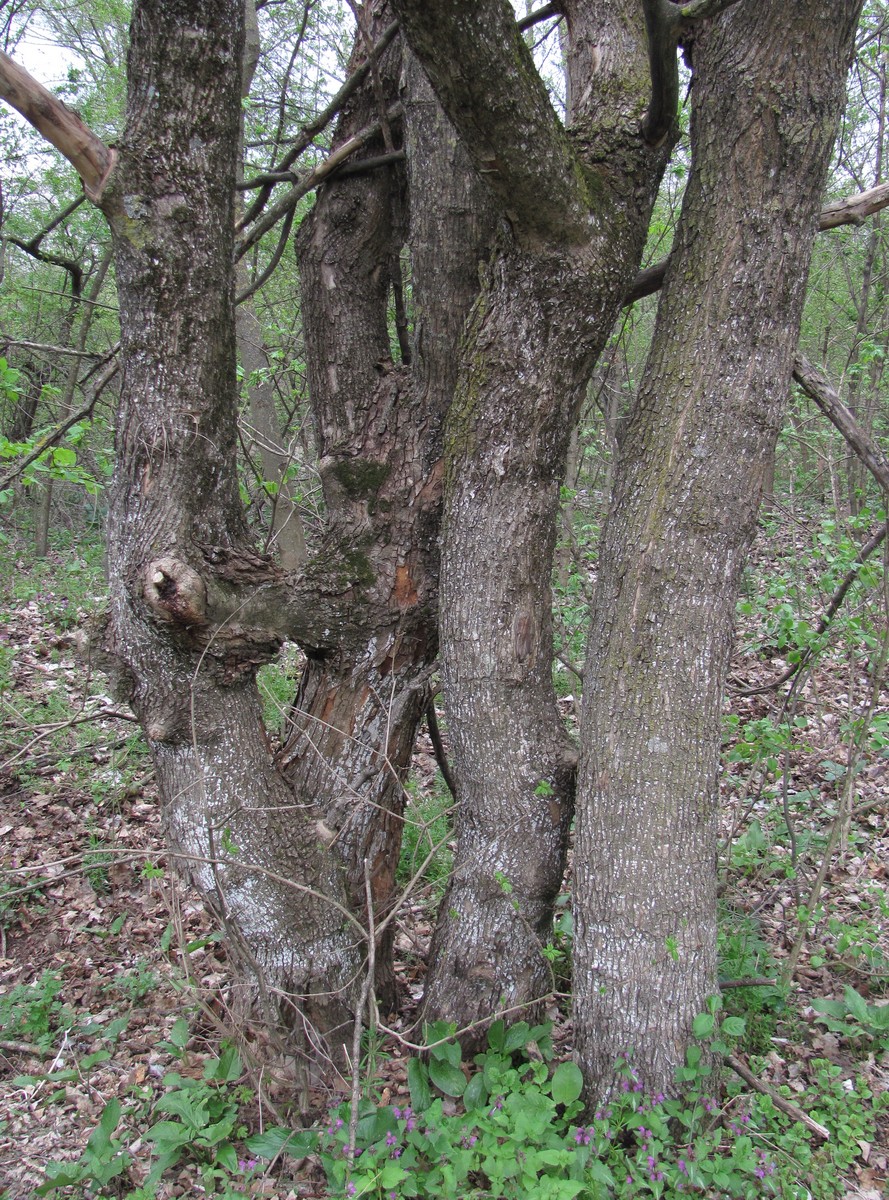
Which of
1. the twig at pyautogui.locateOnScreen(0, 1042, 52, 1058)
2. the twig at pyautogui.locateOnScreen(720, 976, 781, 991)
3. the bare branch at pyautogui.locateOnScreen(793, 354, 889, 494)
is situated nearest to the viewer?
the bare branch at pyautogui.locateOnScreen(793, 354, 889, 494)

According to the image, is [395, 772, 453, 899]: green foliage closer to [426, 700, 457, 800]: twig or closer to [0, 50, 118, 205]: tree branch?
[426, 700, 457, 800]: twig

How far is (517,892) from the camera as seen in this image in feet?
8.20

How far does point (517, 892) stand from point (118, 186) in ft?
8.27

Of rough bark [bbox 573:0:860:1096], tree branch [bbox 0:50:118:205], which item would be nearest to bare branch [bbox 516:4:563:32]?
rough bark [bbox 573:0:860:1096]

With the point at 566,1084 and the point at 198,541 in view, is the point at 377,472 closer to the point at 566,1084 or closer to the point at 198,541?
the point at 198,541

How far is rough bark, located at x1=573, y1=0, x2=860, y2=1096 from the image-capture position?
212 cm

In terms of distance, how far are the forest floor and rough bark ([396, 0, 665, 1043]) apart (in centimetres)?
44

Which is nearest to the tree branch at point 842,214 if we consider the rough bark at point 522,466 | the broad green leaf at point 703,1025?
the rough bark at point 522,466

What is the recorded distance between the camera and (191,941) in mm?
3184

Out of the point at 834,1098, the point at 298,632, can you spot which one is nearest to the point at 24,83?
the point at 298,632

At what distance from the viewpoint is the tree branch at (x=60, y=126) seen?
2043 millimetres

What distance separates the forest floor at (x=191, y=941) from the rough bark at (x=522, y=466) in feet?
1.44

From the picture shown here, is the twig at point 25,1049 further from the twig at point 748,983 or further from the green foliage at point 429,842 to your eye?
the twig at point 748,983

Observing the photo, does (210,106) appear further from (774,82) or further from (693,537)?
(693,537)
